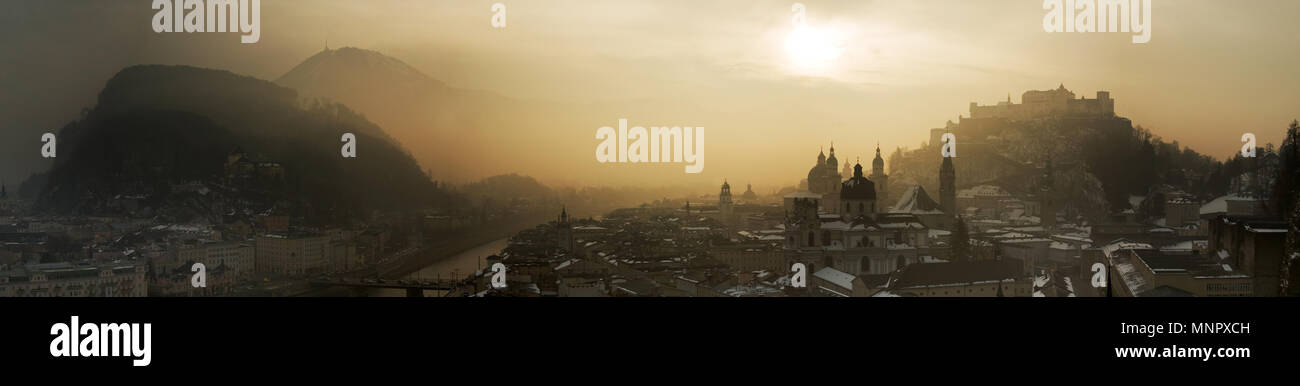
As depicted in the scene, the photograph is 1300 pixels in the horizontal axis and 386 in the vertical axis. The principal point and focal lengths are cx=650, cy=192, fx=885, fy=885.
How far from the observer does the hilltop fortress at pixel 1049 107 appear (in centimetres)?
923

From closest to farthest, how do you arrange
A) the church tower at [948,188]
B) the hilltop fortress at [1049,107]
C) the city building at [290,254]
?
the hilltop fortress at [1049,107]
the church tower at [948,188]
the city building at [290,254]

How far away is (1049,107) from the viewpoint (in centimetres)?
955

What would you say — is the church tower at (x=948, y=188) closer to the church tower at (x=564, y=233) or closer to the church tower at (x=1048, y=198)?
the church tower at (x=1048, y=198)

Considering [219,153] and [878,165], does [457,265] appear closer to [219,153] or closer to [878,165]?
[219,153]

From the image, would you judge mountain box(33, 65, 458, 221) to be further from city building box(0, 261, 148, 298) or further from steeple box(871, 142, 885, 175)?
steeple box(871, 142, 885, 175)

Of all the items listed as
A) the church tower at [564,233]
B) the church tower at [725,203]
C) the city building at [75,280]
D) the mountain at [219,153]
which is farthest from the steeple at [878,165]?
the city building at [75,280]

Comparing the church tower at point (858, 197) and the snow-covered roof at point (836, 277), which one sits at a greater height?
the church tower at point (858, 197)

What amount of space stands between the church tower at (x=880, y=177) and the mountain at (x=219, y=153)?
4.92 metres
